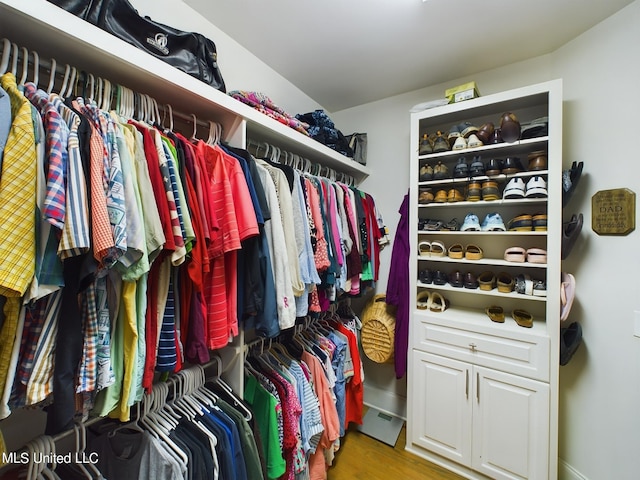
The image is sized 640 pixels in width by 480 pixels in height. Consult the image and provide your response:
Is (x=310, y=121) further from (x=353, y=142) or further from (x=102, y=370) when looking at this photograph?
(x=102, y=370)

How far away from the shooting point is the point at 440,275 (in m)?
1.77

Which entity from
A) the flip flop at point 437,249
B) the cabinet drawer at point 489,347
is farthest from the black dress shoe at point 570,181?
the cabinet drawer at point 489,347

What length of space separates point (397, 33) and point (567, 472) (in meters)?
2.61

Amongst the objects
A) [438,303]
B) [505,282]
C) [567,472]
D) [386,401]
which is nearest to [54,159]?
[438,303]

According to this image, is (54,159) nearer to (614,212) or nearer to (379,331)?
(379,331)

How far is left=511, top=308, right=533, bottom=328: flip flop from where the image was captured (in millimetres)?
1509

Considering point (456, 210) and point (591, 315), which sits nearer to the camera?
point (591, 315)

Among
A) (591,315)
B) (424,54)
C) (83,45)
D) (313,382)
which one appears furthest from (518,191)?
(83,45)

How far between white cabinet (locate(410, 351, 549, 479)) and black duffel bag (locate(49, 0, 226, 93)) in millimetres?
1924

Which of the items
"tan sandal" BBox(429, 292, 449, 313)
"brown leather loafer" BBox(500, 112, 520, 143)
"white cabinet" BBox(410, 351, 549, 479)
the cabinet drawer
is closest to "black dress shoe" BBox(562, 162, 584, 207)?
"brown leather loafer" BBox(500, 112, 520, 143)

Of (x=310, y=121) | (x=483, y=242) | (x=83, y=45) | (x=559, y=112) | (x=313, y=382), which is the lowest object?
(x=313, y=382)

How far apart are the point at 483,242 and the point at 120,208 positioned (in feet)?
6.54

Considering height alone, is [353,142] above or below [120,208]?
above
